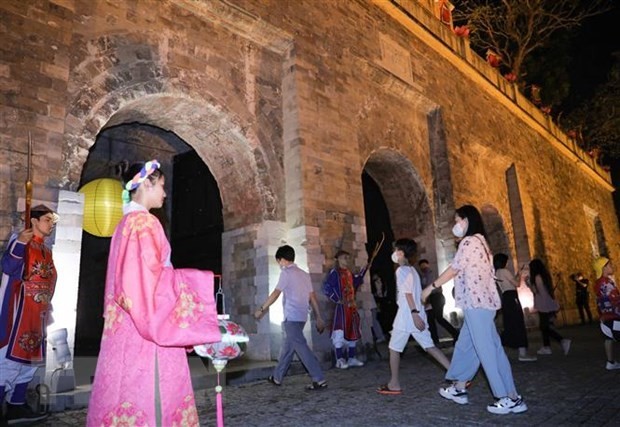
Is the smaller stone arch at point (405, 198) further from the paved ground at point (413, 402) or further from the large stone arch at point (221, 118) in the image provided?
the paved ground at point (413, 402)

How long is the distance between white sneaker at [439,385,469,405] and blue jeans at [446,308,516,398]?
0.10 metres

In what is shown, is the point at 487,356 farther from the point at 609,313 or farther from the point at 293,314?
the point at 609,313

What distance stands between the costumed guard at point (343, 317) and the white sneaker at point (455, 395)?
2.67m

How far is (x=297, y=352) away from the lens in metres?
4.82

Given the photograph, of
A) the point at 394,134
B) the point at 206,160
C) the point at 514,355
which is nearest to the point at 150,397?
the point at 206,160

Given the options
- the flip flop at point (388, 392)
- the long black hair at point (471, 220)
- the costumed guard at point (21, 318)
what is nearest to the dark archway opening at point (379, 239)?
the flip flop at point (388, 392)

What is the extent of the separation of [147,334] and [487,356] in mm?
2708

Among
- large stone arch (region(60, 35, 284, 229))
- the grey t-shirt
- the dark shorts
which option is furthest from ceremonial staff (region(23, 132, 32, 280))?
the dark shorts

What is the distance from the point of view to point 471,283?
3.66 m

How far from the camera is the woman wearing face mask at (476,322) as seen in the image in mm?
3430

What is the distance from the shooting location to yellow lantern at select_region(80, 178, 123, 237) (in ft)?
18.6

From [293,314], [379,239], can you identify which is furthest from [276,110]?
[379,239]

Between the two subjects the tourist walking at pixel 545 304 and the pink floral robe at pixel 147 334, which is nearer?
the pink floral robe at pixel 147 334

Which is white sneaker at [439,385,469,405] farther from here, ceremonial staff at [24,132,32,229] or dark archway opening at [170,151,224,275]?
dark archway opening at [170,151,224,275]
